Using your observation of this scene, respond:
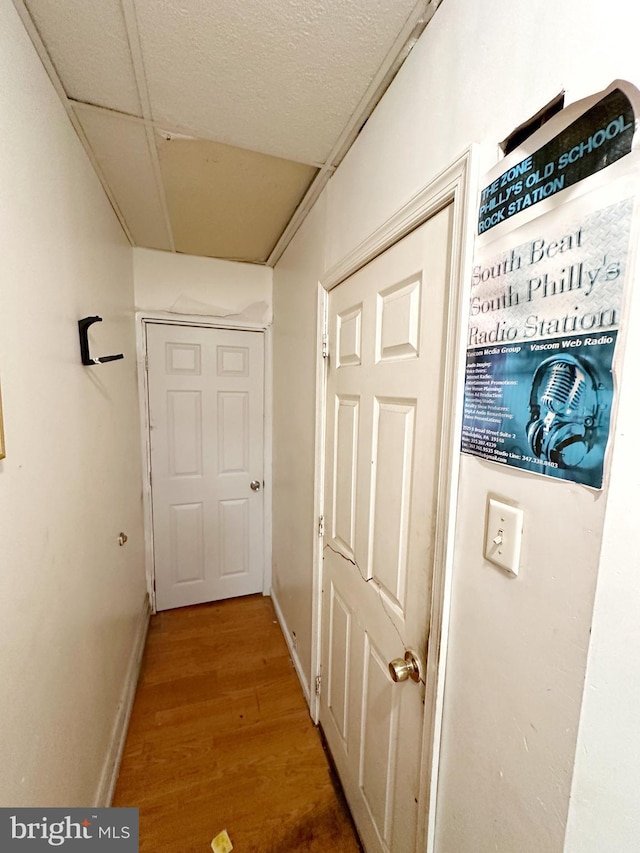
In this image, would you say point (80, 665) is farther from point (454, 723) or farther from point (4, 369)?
point (454, 723)

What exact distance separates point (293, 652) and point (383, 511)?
1419mm

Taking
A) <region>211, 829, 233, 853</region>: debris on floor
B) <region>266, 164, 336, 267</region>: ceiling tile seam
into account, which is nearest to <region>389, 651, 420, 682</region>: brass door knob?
<region>211, 829, 233, 853</region>: debris on floor

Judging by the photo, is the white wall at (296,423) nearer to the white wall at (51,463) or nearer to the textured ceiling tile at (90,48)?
the textured ceiling tile at (90,48)

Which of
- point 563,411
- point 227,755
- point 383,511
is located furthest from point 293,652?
point 563,411

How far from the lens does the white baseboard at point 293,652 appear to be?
5.45ft

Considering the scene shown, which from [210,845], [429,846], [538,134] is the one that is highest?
[538,134]

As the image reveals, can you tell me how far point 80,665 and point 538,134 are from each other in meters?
1.71

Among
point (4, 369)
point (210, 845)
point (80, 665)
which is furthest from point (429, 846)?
point (4, 369)

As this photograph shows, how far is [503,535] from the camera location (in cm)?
58

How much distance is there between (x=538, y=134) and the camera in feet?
1.68

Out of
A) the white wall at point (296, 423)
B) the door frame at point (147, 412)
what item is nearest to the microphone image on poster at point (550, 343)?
the white wall at point (296, 423)

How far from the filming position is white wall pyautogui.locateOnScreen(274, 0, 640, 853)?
1.53ft

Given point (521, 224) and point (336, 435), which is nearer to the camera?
point (521, 224)

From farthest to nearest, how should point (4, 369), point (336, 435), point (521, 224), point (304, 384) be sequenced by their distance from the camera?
point (304, 384), point (336, 435), point (4, 369), point (521, 224)
